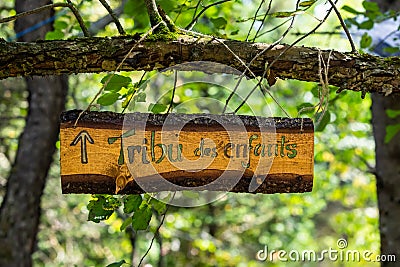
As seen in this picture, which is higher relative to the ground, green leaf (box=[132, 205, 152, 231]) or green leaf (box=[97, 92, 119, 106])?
green leaf (box=[97, 92, 119, 106])

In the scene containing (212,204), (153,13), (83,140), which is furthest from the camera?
(212,204)

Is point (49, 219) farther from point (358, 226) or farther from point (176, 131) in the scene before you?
point (176, 131)

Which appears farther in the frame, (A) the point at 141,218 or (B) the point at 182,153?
(A) the point at 141,218

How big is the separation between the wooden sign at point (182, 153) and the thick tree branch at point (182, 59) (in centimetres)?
9

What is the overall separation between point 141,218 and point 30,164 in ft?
3.79

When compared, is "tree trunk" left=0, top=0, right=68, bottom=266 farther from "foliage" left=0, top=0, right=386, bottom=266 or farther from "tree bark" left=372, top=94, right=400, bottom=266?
"tree bark" left=372, top=94, right=400, bottom=266

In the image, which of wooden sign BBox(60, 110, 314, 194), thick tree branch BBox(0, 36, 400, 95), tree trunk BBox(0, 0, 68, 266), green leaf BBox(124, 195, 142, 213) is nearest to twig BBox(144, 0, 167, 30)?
thick tree branch BBox(0, 36, 400, 95)

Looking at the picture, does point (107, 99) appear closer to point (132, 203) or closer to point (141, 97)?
point (141, 97)

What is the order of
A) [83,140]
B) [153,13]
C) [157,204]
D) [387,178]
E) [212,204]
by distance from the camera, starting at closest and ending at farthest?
[83,140]
[153,13]
[157,204]
[387,178]
[212,204]

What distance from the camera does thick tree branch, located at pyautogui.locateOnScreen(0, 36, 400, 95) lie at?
2.69 feet

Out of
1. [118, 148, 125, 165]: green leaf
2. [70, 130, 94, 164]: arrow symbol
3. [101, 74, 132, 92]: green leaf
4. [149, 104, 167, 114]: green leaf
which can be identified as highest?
[101, 74, 132, 92]: green leaf

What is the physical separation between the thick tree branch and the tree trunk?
1.17 m

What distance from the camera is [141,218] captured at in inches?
37.3

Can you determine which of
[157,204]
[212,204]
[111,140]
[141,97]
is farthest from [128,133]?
[212,204]
